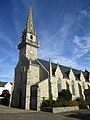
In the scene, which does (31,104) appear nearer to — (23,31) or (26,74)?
(26,74)

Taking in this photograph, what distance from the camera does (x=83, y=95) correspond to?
3866 centimetres

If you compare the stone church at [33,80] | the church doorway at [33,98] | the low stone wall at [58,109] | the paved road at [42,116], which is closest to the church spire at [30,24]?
the stone church at [33,80]

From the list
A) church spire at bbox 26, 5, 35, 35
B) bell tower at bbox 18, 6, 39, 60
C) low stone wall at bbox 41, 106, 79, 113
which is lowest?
low stone wall at bbox 41, 106, 79, 113

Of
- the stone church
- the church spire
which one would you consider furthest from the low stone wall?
the church spire

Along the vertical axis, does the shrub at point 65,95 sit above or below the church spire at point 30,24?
below

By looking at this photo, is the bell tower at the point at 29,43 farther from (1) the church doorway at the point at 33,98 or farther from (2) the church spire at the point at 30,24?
(1) the church doorway at the point at 33,98

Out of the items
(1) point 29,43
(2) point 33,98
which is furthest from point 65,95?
(1) point 29,43

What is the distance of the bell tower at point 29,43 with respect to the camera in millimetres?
36562

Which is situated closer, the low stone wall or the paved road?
the paved road

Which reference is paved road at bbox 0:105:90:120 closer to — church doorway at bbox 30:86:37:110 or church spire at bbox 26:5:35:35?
church doorway at bbox 30:86:37:110

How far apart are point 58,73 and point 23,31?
17.1m

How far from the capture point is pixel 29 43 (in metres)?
37.1

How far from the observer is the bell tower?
120ft

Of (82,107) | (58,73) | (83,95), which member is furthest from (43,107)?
(83,95)
